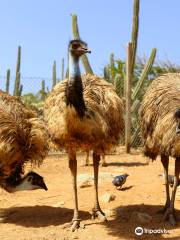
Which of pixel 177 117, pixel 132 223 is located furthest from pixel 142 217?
pixel 177 117

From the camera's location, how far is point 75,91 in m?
5.14

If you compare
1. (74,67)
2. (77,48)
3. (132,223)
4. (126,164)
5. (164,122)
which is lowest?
(132,223)

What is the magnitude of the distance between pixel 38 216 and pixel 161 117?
2104mm

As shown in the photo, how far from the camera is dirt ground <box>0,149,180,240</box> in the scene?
5344 mm

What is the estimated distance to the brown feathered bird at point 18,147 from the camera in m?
5.72

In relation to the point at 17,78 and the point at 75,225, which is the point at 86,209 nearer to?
the point at 75,225

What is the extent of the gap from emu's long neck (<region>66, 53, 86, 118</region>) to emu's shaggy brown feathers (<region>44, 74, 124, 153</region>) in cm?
6

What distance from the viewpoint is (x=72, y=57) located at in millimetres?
5281

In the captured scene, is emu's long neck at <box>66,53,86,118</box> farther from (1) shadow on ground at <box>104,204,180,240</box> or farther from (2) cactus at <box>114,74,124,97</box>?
(2) cactus at <box>114,74,124,97</box>

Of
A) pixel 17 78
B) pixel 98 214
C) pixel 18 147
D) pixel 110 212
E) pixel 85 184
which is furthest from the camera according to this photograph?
pixel 17 78

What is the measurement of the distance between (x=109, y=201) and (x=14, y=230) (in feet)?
5.11

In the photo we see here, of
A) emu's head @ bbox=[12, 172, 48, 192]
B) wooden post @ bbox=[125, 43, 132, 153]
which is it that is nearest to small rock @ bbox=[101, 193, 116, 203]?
emu's head @ bbox=[12, 172, 48, 192]

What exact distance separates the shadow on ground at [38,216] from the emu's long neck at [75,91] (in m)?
1.58

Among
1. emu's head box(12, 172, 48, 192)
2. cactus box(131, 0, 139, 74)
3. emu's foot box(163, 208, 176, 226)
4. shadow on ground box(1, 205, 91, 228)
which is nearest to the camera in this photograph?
emu's foot box(163, 208, 176, 226)
